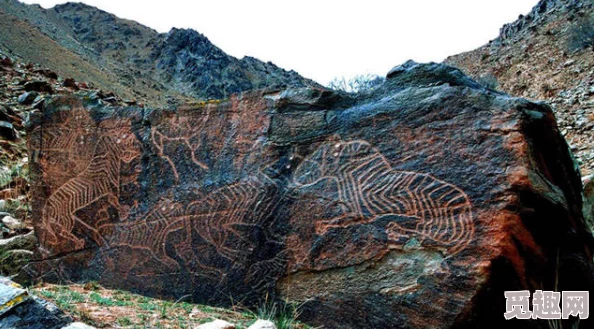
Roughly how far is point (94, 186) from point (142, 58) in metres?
31.2

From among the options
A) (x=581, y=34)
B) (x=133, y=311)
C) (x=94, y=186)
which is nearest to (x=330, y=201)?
(x=133, y=311)

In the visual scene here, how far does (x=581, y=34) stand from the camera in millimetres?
10891

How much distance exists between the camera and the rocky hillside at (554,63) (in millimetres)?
7832

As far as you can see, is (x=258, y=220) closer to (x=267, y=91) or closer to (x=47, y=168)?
(x=267, y=91)

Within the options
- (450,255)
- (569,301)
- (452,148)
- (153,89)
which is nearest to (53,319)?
(450,255)

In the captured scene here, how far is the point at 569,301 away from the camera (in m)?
3.05

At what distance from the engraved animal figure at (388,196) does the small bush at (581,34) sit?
9043mm

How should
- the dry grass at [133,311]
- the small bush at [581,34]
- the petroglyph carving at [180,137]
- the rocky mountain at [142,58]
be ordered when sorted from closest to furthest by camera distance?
the dry grass at [133,311] → the petroglyph carving at [180,137] → the small bush at [581,34] → the rocky mountain at [142,58]

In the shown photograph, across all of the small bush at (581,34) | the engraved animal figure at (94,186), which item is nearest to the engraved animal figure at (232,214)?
the engraved animal figure at (94,186)

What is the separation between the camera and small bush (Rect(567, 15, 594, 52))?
1043 cm

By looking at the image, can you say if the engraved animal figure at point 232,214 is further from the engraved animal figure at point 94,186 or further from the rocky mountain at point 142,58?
the rocky mountain at point 142,58

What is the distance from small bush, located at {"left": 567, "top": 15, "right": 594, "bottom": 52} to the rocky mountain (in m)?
12.3

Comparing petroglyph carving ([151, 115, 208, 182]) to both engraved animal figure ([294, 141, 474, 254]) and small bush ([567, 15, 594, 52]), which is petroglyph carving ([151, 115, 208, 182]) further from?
small bush ([567, 15, 594, 52])

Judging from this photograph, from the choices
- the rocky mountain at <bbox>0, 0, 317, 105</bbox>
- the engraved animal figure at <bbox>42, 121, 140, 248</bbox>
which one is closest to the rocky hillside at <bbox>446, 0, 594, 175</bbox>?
the engraved animal figure at <bbox>42, 121, 140, 248</bbox>
